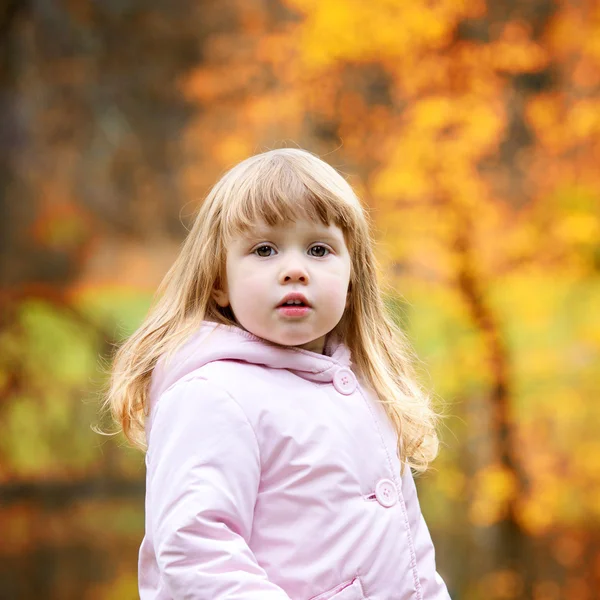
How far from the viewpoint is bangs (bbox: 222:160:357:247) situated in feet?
4.63

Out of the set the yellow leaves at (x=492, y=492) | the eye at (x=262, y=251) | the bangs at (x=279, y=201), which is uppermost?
the bangs at (x=279, y=201)

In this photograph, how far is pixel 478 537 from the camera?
5.03 meters

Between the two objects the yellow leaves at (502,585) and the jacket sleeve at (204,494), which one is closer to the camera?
the jacket sleeve at (204,494)

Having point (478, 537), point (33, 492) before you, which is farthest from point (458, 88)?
point (33, 492)

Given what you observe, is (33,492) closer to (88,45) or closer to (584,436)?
(88,45)

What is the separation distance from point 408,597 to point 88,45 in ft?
14.6

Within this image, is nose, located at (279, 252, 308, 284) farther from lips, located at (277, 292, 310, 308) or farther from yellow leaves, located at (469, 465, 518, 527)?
yellow leaves, located at (469, 465, 518, 527)

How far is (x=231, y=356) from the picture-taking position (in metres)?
1.42

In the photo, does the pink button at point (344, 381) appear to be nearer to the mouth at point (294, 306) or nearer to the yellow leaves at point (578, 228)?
the mouth at point (294, 306)

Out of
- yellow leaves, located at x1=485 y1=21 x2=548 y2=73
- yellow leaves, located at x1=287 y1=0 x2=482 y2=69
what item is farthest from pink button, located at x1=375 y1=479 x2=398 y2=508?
yellow leaves, located at x1=485 y1=21 x2=548 y2=73

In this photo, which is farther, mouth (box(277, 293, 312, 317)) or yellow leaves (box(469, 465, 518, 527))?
yellow leaves (box(469, 465, 518, 527))

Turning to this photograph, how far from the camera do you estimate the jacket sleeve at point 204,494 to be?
48.4 inches

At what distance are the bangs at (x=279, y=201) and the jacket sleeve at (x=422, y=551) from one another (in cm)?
45

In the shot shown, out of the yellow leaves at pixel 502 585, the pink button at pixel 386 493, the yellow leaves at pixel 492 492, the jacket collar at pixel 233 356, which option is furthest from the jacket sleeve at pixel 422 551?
the yellow leaves at pixel 502 585
